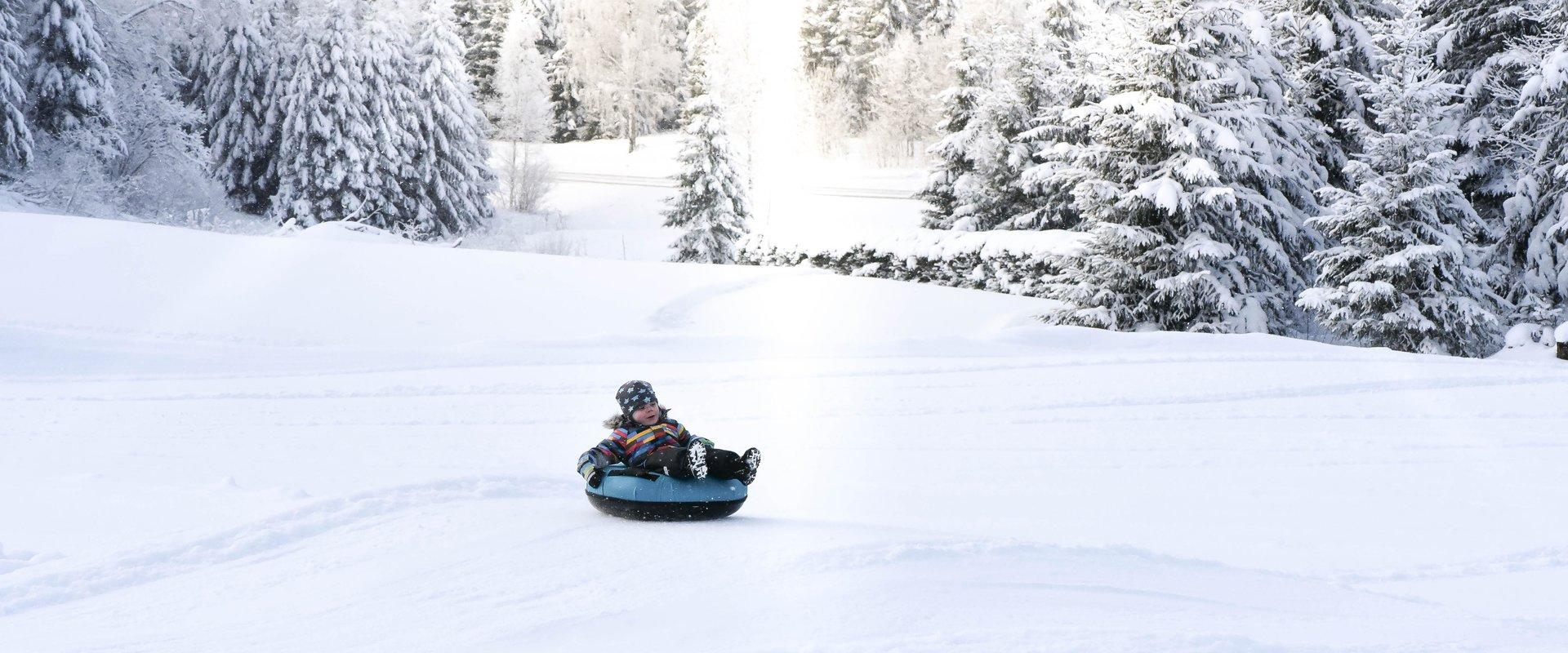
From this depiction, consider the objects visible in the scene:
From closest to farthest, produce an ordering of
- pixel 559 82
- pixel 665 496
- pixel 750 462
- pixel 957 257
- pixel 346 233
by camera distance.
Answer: pixel 750 462, pixel 665 496, pixel 346 233, pixel 957 257, pixel 559 82

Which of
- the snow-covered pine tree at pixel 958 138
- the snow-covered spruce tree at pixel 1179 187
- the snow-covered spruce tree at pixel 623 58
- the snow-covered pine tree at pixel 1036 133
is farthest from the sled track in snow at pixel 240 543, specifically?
the snow-covered spruce tree at pixel 623 58

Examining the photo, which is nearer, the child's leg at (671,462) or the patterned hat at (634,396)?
the child's leg at (671,462)

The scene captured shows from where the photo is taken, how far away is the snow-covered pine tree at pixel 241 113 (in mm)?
24734

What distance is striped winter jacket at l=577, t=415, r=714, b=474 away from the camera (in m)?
4.49

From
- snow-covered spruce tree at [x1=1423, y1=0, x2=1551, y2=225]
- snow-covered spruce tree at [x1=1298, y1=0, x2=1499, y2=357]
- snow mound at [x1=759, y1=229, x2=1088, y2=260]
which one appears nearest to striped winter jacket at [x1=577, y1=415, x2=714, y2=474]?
snow mound at [x1=759, y1=229, x2=1088, y2=260]

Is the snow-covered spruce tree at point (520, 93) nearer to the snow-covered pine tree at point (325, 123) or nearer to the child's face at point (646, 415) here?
the snow-covered pine tree at point (325, 123)

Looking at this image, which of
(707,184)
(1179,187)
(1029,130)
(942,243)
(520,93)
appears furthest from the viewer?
(520,93)

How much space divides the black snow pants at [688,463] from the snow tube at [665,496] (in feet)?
0.15

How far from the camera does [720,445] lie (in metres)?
7.48

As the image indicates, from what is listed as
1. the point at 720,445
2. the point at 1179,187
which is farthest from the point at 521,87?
the point at 720,445

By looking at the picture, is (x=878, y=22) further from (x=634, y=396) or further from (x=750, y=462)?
(x=750, y=462)

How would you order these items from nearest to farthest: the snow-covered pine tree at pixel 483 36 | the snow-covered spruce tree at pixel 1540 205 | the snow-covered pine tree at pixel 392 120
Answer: the snow-covered spruce tree at pixel 1540 205 < the snow-covered pine tree at pixel 392 120 < the snow-covered pine tree at pixel 483 36

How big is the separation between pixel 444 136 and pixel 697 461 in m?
23.5

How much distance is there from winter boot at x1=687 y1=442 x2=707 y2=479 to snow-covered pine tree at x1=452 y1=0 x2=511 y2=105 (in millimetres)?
Answer: 30768
